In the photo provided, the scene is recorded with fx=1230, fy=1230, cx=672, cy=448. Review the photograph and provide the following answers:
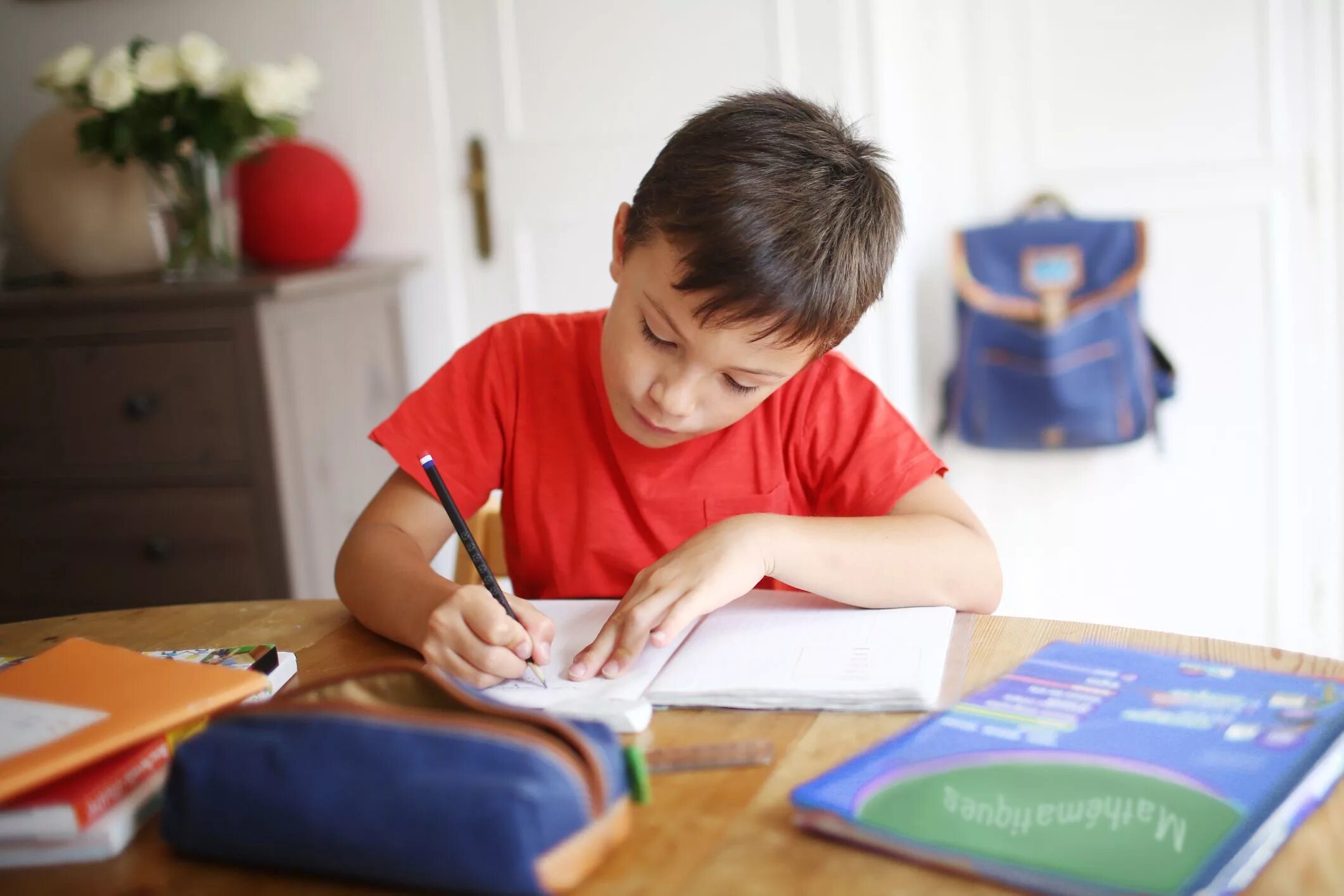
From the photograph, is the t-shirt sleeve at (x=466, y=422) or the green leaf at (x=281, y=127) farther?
the green leaf at (x=281, y=127)

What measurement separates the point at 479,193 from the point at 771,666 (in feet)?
6.11

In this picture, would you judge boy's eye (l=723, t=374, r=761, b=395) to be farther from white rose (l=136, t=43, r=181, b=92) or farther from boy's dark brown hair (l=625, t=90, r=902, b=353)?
white rose (l=136, t=43, r=181, b=92)

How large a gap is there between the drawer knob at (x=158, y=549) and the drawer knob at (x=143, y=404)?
8.9 inches

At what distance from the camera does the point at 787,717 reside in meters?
0.81

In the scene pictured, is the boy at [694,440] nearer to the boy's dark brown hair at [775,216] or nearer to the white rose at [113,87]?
the boy's dark brown hair at [775,216]

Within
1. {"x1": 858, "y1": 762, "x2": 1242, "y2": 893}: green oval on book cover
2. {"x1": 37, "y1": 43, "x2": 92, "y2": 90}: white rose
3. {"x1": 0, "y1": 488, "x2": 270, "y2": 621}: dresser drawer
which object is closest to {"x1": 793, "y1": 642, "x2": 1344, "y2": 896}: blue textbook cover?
{"x1": 858, "y1": 762, "x2": 1242, "y2": 893}: green oval on book cover

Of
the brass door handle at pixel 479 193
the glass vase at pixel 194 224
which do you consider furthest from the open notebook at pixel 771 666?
the brass door handle at pixel 479 193

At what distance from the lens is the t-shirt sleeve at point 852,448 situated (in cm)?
117

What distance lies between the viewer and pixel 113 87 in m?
2.09

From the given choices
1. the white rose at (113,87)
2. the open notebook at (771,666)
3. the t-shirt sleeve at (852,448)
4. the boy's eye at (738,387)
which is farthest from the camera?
the white rose at (113,87)

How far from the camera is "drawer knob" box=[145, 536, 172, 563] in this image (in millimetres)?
2188

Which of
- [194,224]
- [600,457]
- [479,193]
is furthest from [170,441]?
[600,457]

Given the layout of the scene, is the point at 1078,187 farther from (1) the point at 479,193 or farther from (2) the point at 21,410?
(2) the point at 21,410

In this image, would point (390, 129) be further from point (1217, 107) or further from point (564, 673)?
point (564, 673)
